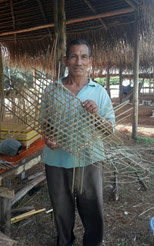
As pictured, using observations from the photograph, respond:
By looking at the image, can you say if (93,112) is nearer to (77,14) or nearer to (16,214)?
(16,214)

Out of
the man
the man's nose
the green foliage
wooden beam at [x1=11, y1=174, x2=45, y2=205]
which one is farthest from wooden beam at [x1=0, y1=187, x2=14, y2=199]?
the green foliage

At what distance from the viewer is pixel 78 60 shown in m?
1.19

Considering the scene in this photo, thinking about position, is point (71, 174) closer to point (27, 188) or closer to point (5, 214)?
point (5, 214)

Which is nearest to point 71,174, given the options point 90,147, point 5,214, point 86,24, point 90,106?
point 90,147

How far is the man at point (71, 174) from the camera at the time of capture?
1202 mm

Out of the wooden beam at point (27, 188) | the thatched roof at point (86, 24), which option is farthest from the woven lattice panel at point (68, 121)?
the thatched roof at point (86, 24)

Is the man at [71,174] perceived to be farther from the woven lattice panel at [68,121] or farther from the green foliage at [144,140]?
the green foliage at [144,140]

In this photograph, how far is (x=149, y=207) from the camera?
212cm

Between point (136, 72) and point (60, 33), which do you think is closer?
point (60, 33)

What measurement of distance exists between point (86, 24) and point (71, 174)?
11.9ft

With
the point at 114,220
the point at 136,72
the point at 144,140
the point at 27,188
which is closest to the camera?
the point at 114,220

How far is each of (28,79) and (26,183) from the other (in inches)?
66.8

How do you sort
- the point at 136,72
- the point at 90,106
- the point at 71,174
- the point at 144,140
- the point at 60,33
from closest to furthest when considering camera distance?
1. the point at 90,106
2. the point at 71,174
3. the point at 60,33
4. the point at 136,72
5. the point at 144,140

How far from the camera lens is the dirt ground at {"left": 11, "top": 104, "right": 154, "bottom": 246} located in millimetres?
1702
